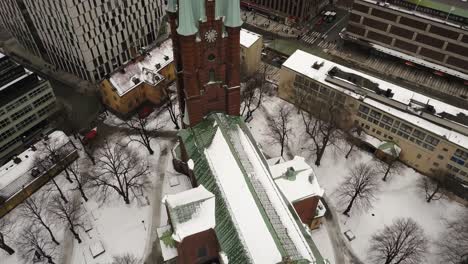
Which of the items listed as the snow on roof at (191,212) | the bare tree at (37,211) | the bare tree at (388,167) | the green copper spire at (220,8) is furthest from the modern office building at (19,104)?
the bare tree at (388,167)

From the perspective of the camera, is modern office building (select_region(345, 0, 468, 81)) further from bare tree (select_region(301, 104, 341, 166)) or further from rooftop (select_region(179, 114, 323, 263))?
rooftop (select_region(179, 114, 323, 263))

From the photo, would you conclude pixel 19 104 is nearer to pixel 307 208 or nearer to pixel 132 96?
pixel 132 96

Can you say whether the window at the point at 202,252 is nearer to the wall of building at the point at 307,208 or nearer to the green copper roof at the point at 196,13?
the wall of building at the point at 307,208

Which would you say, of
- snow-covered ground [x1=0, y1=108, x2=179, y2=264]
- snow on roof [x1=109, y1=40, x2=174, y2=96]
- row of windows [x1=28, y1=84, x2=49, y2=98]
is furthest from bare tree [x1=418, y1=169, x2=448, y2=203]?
row of windows [x1=28, y1=84, x2=49, y2=98]

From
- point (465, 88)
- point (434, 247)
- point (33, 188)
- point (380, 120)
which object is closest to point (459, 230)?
point (434, 247)

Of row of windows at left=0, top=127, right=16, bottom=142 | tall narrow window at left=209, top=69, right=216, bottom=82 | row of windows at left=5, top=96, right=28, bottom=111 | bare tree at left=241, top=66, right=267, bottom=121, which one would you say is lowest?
row of windows at left=0, top=127, right=16, bottom=142

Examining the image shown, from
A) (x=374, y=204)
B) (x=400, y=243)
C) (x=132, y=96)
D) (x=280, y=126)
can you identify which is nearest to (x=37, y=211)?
(x=132, y=96)

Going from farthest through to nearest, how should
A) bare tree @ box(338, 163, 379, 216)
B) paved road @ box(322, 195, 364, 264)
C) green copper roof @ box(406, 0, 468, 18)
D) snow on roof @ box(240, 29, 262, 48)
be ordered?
snow on roof @ box(240, 29, 262, 48)
green copper roof @ box(406, 0, 468, 18)
bare tree @ box(338, 163, 379, 216)
paved road @ box(322, 195, 364, 264)
